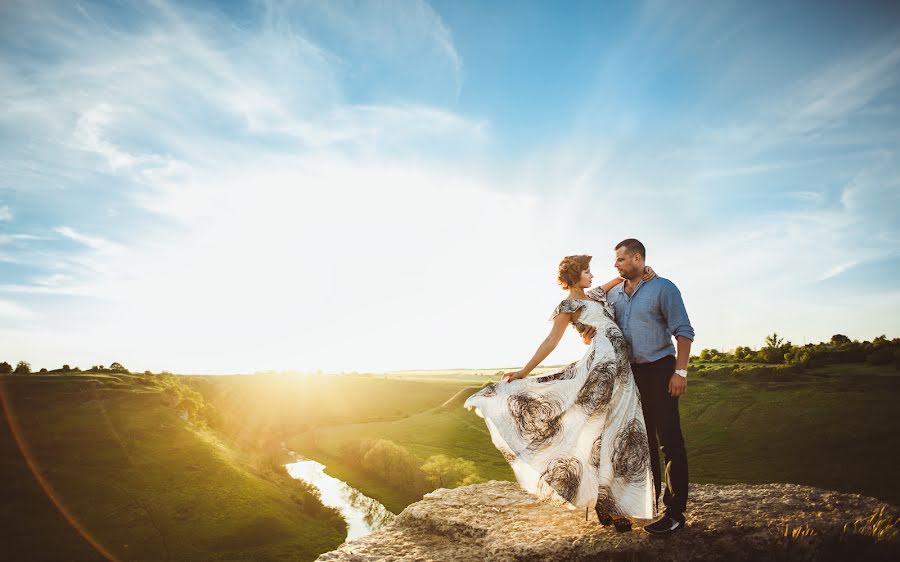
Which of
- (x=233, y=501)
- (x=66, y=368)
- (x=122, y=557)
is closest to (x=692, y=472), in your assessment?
(x=233, y=501)

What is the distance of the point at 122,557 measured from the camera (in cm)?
3030

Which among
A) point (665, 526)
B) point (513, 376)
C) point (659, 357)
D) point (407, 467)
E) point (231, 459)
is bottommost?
point (407, 467)

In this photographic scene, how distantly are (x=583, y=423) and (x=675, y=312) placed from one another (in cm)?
212

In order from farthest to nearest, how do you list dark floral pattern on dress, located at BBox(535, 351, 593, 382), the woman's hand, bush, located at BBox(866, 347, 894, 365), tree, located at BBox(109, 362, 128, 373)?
1. tree, located at BBox(109, 362, 128, 373)
2. bush, located at BBox(866, 347, 894, 365)
3. the woman's hand
4. dark floral pattern on dress, located at BBox(535, 351, 593, 382)

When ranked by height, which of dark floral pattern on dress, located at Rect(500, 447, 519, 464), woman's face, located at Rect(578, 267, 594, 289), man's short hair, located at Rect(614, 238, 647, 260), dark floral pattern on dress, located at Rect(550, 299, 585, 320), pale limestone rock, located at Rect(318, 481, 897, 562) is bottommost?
pale limestone rock, located at Rect(318, 481, 897, 562)

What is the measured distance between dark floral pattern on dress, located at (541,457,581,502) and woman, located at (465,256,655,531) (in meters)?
0.01

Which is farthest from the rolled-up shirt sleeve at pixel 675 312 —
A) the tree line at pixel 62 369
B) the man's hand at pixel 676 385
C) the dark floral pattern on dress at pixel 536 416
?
the tree line at pixel 62 369

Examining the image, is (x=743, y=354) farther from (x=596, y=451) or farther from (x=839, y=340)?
(x=596, y=451)

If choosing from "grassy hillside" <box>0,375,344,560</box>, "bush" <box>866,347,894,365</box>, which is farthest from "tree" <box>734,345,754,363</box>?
"grassy hillside" <box>0,375,344,560</box>

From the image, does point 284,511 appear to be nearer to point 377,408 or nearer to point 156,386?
point 156,386

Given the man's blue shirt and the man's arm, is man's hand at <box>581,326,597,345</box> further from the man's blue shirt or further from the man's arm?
the man's arm

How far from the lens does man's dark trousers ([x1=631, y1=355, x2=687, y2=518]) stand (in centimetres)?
633

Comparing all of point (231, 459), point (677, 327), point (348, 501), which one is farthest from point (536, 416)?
point (231, 459)

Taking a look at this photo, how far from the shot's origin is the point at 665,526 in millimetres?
6234
